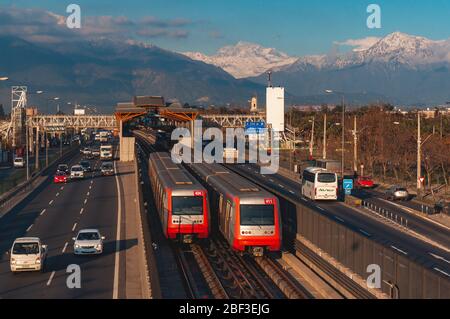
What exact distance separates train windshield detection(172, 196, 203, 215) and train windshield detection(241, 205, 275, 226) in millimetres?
3016

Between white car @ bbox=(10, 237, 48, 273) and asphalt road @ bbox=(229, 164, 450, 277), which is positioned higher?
white car @ bbox=(10, 237, 48, 273)

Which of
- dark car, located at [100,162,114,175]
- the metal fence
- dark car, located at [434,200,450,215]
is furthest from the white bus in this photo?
dark car, located at [100,162,114,175]

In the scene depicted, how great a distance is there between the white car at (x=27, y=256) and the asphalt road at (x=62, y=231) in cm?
28

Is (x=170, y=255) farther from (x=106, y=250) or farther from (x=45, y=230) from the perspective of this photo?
(x=45, y=230)

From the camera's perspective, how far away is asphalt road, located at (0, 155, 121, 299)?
26047 mm

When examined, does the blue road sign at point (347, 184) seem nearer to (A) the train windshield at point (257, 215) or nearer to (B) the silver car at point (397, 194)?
(B) the silver car at point (397, 194)

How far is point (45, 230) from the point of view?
39.6m

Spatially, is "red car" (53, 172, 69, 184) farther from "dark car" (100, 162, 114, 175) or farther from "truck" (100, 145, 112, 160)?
"truck" (100, 145, 112, 160)

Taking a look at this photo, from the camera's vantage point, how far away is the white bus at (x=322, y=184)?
4994 centimetres

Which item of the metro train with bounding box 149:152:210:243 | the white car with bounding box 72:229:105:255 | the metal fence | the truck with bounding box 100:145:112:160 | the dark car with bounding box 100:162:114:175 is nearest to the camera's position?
the metal fence

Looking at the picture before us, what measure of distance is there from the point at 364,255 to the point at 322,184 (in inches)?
960

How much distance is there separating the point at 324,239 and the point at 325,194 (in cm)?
1991
